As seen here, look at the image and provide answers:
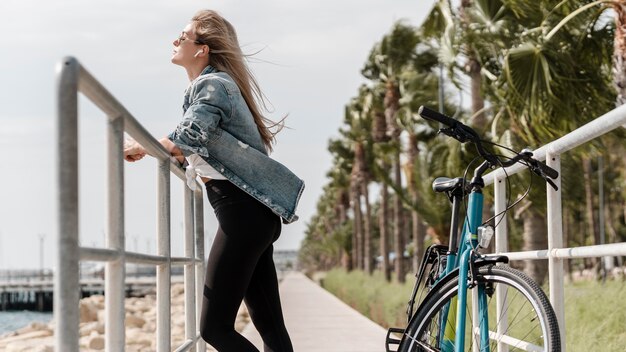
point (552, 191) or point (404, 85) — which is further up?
point (404, 85)

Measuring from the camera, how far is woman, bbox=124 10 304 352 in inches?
147

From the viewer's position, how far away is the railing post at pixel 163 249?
4133mm

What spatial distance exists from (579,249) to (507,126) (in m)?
15.8

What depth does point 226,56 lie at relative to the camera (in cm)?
400

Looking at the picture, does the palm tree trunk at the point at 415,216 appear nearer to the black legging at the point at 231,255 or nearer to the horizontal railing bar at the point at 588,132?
the horizontal railing bar at the point at 588,132

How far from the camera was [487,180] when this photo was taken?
5.48 meters

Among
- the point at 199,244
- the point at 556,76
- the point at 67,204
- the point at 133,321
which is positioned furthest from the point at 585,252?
the point at 133,321

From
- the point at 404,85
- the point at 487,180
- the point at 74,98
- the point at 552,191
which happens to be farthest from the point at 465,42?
the point at 74,98

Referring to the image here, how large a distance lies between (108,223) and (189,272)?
1965 millimetres


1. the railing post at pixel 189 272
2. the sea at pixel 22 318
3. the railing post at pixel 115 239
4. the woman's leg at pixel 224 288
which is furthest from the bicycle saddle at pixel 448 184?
the sea at pixel 22 318

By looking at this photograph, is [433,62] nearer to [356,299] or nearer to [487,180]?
[356,299]

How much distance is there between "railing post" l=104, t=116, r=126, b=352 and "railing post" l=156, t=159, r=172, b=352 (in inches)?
36.4

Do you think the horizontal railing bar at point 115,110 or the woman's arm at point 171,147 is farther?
the woman's arm at point 171,147

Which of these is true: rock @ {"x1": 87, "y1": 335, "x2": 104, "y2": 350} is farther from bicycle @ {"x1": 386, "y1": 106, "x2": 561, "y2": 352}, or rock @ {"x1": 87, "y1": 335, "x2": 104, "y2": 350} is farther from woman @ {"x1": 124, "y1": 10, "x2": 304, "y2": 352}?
woman @ {"x1": 124, "y1": 10, "x2": 304, "y2": 352}
